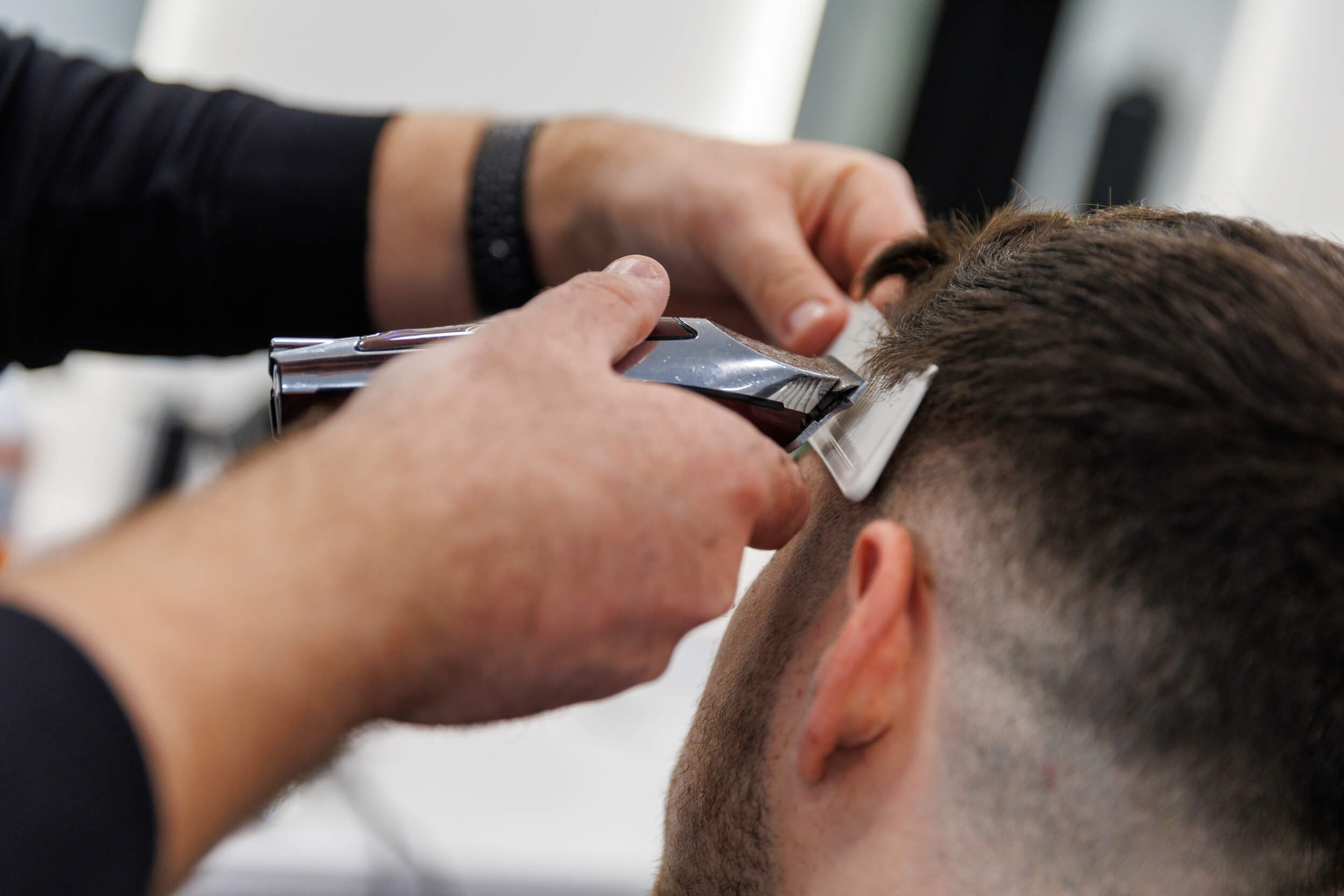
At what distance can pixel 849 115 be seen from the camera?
6.71 ft

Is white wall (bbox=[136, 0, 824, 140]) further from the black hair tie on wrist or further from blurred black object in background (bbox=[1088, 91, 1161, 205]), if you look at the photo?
the black hair tie on wrist

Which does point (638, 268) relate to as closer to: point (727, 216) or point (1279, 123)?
point (727, 216)

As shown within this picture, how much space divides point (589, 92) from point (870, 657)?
1789mm

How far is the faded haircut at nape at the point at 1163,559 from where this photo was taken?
0.49 metres

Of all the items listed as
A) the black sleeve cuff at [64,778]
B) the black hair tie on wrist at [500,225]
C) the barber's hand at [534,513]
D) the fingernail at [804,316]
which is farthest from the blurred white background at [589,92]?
the black sleeve cuff at [64,778]

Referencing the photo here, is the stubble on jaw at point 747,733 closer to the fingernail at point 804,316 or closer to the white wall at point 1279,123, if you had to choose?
the fingernail at point 804,316

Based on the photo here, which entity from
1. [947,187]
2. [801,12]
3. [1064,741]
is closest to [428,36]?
[801,12]

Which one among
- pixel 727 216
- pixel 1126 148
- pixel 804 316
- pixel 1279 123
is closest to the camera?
pixel 804 316

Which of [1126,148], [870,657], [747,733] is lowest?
[747,733]

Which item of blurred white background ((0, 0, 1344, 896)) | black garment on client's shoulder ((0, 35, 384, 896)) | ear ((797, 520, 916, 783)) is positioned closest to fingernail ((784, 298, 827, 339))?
ear ((797, 520, 916, 783))

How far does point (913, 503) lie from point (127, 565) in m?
0.43

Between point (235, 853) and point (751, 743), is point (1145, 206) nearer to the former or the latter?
point (751, 743)

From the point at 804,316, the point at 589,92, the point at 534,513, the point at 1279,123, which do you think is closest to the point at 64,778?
the point at 534,513

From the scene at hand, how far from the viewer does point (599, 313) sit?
562mm
